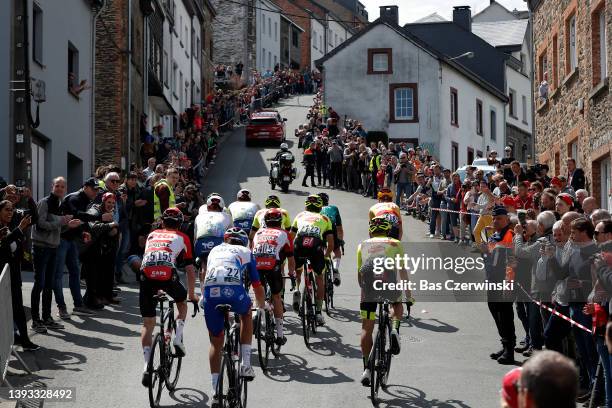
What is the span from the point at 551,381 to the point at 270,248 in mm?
9749

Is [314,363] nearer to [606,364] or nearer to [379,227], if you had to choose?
[379,227]

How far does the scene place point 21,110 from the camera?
14.8 m

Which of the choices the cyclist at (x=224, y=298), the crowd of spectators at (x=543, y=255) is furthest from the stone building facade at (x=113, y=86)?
the cyclist at (x=224, y=298)

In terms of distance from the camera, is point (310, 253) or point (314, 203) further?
point (314, 203)

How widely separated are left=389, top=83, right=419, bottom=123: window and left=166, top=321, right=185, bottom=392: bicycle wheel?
4179 cm

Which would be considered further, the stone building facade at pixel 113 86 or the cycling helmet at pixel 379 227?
the stone building facade at pixel 113 86

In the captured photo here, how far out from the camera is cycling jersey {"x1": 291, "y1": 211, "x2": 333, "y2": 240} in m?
15.5

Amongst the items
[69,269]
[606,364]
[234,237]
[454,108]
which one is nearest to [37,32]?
[69,269]

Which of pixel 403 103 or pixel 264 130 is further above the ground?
pixel 403 103

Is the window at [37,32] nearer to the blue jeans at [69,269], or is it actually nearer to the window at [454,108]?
the blue jeans at [69,269]

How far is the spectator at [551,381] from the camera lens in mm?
4395

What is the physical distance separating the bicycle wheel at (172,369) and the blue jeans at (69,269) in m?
3.35

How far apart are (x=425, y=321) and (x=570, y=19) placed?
456 inches

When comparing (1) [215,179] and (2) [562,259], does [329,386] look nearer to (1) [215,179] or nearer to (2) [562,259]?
(2) [562,259]
